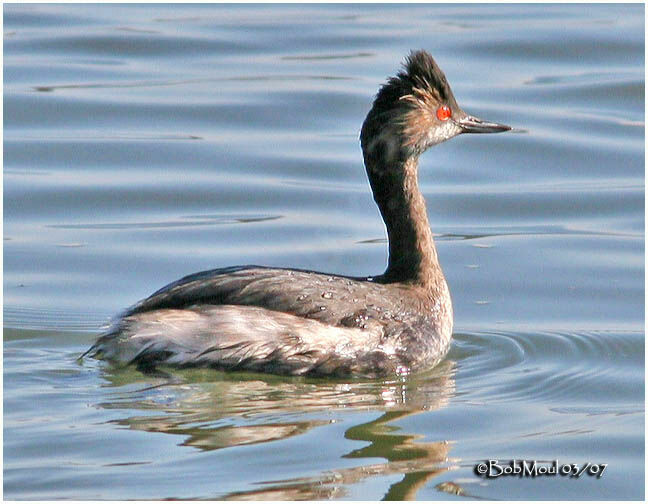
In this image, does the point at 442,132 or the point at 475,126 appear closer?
the point at 442,132

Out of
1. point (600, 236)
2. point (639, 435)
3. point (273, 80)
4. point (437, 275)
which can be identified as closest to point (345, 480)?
point (639, 435)

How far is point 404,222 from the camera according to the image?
7844 mm

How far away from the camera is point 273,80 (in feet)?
43.4

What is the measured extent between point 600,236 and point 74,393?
4413 mm

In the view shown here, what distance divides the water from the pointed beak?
1.04 m

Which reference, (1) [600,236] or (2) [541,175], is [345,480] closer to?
(1) [600,236]

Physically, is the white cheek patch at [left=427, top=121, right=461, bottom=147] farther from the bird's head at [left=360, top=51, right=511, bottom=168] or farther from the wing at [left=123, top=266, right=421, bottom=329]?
the wing at [left=123, top=266, right=421, bottom=329]

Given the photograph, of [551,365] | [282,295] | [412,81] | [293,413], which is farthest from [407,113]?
[293,413]

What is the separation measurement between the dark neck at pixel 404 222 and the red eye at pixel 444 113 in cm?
29

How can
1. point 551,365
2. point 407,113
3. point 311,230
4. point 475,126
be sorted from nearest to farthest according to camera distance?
point 551,365 → point 407,113 → point 475,126 → point 311,230

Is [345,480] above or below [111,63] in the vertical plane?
below

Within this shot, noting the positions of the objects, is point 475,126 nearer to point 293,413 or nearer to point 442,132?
point 442,132

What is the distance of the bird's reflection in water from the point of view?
5773mm

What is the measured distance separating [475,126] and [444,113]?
0.98ft
